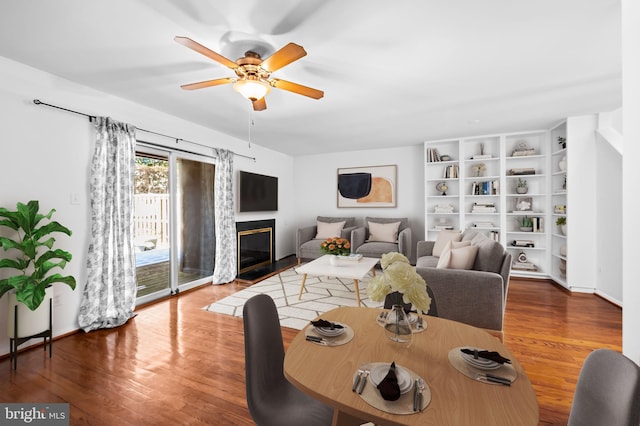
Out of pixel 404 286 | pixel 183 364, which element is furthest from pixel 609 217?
pixel 183 364

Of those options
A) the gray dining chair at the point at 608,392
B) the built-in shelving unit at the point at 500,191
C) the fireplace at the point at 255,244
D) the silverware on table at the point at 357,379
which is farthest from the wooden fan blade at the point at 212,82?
the built-in shelving unit at the point at 500,191

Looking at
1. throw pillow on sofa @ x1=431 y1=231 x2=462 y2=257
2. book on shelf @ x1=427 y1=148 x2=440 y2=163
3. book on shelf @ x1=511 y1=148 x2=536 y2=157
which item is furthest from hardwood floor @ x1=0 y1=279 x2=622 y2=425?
book on shelf @ x1=427 y1=148 x2=440 y2=163

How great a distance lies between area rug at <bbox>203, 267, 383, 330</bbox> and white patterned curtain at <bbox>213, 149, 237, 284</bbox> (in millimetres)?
558

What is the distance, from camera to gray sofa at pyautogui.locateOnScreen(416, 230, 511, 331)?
2.35 meters

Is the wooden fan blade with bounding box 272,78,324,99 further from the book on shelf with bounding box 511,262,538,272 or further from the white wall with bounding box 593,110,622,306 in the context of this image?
the book on shelf with bounding box 511,262,538,272

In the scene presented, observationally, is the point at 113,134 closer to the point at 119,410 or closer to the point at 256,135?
the point at 256,135

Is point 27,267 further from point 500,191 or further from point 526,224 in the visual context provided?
point 526,224

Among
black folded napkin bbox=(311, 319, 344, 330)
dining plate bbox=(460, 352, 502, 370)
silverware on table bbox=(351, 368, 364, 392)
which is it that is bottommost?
silverware on table bbox=(351, 368, 364, 392)

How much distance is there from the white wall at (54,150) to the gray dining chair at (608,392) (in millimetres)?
3748

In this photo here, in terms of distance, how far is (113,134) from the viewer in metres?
2.95

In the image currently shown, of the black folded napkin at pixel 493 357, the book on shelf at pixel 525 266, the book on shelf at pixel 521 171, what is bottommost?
the book on shelf at pixel 525 266

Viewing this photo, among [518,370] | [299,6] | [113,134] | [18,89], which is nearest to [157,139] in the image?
[113,134]

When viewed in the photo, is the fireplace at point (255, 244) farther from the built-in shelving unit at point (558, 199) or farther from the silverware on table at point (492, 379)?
the built-in shelving unit at point (558, 199)

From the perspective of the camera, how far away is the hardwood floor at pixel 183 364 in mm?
1704
